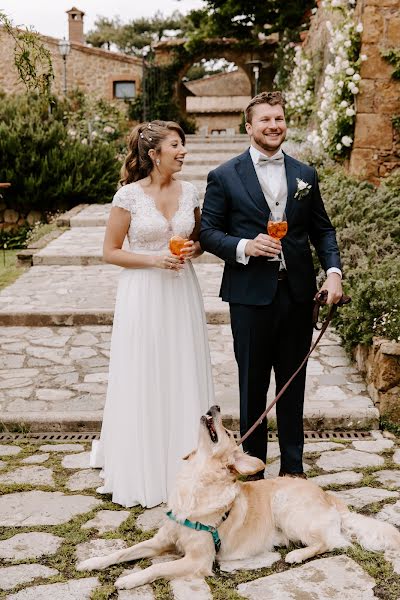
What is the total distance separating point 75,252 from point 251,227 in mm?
7103

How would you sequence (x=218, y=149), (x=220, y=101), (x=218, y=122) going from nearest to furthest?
1. (x=218, y=149)
2. (x=218, y=122)
3. (x=220, y=101)

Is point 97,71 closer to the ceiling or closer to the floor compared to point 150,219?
closer to the ceiling

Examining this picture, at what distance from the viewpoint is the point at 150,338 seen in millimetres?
4020

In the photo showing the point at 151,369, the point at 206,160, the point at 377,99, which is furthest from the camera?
the point at 206,160

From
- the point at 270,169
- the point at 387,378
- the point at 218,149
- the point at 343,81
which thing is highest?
the point at 343,81

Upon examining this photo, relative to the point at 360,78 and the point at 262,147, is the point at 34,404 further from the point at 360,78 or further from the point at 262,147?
the point at 360,78

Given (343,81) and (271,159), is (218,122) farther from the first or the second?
(271,159)

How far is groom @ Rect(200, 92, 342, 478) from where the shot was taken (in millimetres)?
3629

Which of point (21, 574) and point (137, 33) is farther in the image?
point (137, 33)

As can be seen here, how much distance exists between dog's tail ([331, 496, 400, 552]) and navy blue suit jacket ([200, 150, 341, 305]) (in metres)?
1.16

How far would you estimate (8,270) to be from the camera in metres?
10.3

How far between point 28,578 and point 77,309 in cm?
457

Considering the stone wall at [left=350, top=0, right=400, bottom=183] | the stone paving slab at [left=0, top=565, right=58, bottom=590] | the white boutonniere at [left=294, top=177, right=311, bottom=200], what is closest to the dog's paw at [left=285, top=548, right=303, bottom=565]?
the stone paving slab at [left=0, top=565, right=58, bottom=590]

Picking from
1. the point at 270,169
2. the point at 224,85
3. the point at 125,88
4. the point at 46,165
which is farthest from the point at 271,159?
the point at 224,85
